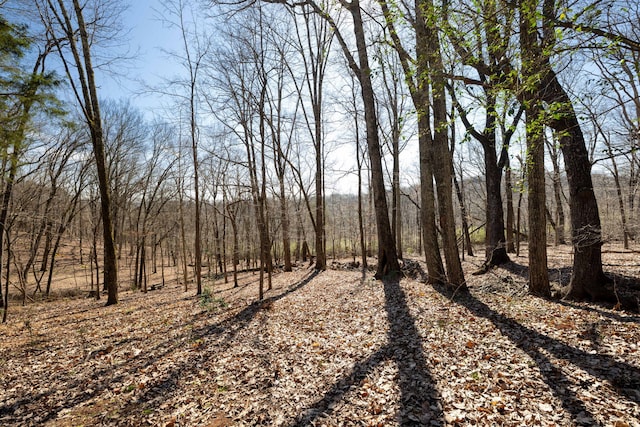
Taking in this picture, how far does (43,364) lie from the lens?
5496mm

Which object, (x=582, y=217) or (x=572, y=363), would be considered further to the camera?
(x=582, y=217)

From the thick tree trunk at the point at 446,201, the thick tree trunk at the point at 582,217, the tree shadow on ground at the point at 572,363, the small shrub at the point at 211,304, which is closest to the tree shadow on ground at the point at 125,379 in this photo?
the small shrub at the point at 211,304

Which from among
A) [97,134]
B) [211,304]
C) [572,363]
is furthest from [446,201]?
[97,134]

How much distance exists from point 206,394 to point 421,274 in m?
9.58

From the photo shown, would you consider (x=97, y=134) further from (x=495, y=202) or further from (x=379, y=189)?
(x=495, y=202)

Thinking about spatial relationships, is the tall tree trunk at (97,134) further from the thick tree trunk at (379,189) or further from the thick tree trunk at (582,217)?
A: the thick tree trunk at (582,217)

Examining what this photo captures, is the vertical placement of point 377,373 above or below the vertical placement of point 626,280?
below

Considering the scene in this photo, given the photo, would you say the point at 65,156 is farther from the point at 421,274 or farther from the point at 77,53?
the point at 421,274

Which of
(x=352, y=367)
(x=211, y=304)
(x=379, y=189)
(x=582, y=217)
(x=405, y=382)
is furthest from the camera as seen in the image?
(x=379, y=189)

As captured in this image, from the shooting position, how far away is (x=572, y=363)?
371cm

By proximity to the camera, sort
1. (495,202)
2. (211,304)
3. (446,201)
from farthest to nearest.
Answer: (495,202)
(211,304)
(446,201)

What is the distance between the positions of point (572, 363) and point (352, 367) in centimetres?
283

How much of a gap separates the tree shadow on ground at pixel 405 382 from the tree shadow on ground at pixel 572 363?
4.33 feet

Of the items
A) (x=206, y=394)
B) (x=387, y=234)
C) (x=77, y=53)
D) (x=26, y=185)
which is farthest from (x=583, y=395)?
(x=26, y=185)
